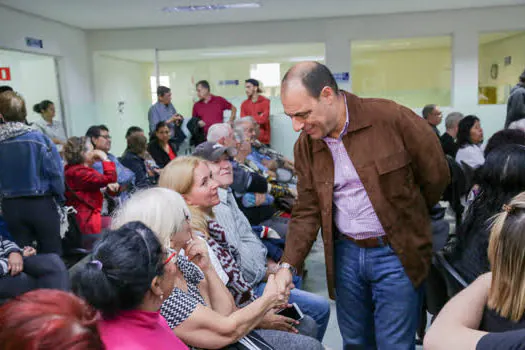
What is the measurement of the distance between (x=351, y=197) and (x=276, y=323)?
0.68 metres

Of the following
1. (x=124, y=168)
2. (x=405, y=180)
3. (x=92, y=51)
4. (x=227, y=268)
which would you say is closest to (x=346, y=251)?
(x=405, y=180)

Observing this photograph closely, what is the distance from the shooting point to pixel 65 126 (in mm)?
8055

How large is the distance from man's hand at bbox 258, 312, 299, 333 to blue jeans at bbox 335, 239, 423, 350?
0.25 metres

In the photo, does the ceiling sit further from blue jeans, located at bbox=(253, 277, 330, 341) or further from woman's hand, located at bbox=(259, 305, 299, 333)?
woman's hand, located at bbox=(259, 305, 299, 333)

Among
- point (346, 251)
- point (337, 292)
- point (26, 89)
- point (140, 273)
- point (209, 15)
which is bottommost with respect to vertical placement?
point (337, 292)

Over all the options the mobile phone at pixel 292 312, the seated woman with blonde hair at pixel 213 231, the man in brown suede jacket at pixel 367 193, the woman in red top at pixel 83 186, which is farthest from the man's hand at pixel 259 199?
the man in brown suede jacket at pixel 367 193

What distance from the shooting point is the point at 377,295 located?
6.16 ft

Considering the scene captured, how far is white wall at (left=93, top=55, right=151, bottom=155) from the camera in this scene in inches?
351

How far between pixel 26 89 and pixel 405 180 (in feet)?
22.9

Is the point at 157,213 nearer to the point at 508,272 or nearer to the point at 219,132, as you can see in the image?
the point at 508,272

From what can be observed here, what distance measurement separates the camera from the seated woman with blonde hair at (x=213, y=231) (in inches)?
79.4

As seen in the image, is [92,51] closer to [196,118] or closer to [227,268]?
[196,118]

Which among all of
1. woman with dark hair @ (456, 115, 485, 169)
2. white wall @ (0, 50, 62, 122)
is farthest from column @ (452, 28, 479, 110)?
white wall @ (0, 50, 62, 122)

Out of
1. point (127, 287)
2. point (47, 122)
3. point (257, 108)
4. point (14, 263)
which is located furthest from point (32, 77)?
point (127, 287)
